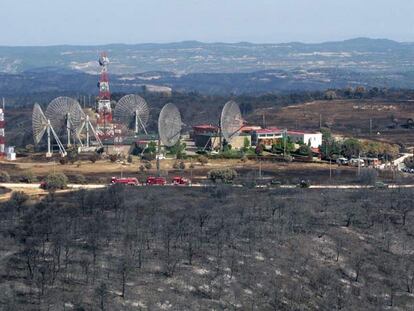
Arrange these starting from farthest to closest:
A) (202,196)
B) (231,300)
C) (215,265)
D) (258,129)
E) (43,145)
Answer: (43,145)
(258,129)
(202,196)
(215,265)
(231,300)

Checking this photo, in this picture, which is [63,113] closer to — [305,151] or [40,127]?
[40,127]

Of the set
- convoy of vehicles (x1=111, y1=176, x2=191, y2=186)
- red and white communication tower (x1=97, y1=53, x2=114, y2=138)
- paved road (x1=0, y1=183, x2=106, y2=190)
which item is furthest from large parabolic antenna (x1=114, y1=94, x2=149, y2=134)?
paved road (x1=0, y1=183, x2=106, y2=190)

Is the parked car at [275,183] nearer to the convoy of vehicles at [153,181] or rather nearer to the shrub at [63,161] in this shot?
the convoy of vehicles at [153,181]

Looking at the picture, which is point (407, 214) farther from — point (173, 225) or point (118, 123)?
point (118, 123)

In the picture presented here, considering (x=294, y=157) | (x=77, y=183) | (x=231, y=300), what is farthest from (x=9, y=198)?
(x=294, y=157)

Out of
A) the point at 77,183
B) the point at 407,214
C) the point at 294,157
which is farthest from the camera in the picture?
the point at 294,157

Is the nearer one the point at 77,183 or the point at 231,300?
the point at 231,300
